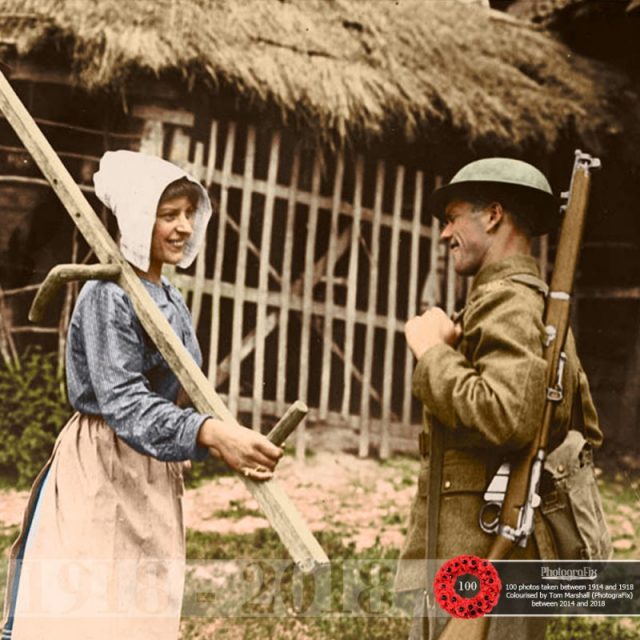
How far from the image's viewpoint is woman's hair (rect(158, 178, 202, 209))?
3445mm

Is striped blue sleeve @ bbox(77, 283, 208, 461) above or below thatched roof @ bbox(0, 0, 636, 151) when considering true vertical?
below

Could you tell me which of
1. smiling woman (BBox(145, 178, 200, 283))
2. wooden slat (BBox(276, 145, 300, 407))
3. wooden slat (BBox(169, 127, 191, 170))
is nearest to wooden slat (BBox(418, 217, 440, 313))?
wooden slat (BBox(276, 145, 300, 407))

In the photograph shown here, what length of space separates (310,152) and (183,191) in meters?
0.88

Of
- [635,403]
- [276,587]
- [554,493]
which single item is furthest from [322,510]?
[635,403]

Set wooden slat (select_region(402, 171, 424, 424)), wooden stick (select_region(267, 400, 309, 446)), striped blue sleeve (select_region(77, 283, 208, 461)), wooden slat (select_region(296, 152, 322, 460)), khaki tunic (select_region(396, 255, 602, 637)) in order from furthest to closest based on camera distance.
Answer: wooden slat (select_region(402, 171, 424, 424)) → wooden slat (select_region(296, 152, 322, 460)) → striped blue sleeve (select_region(77, 283, 208, 461)) → khaki tunic (select_region(396, 255, 602, 637)) → wooden stick (select_region(267, 400, 309, 446))

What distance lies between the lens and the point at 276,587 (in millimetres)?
3775

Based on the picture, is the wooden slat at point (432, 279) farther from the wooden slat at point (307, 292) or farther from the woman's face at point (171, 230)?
the woman's face at point (171, 230)

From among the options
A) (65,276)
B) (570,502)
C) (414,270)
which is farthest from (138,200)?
(570,502)

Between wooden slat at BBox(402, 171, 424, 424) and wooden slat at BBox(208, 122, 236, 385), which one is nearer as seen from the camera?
wooden slat at BBox(208, 122, 236, 385)

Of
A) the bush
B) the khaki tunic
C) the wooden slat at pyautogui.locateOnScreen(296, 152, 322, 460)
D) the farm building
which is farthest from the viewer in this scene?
the wooden slat at pyautogui.locateOnScreen(296, 152, 322, 460)

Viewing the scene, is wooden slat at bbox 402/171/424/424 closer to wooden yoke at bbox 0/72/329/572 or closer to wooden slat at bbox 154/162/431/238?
wooden slat at bbox 154/162/431/238

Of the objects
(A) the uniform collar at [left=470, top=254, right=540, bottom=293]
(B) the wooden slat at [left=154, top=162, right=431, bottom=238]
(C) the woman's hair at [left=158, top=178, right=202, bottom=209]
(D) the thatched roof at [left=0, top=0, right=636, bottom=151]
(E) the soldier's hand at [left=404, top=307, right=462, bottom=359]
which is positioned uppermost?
(D) the thatched roof at [left=0, top=0, right=636, bottom=151]

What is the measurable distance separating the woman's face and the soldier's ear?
100cm

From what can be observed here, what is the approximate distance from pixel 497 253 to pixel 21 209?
1811 millimetres
